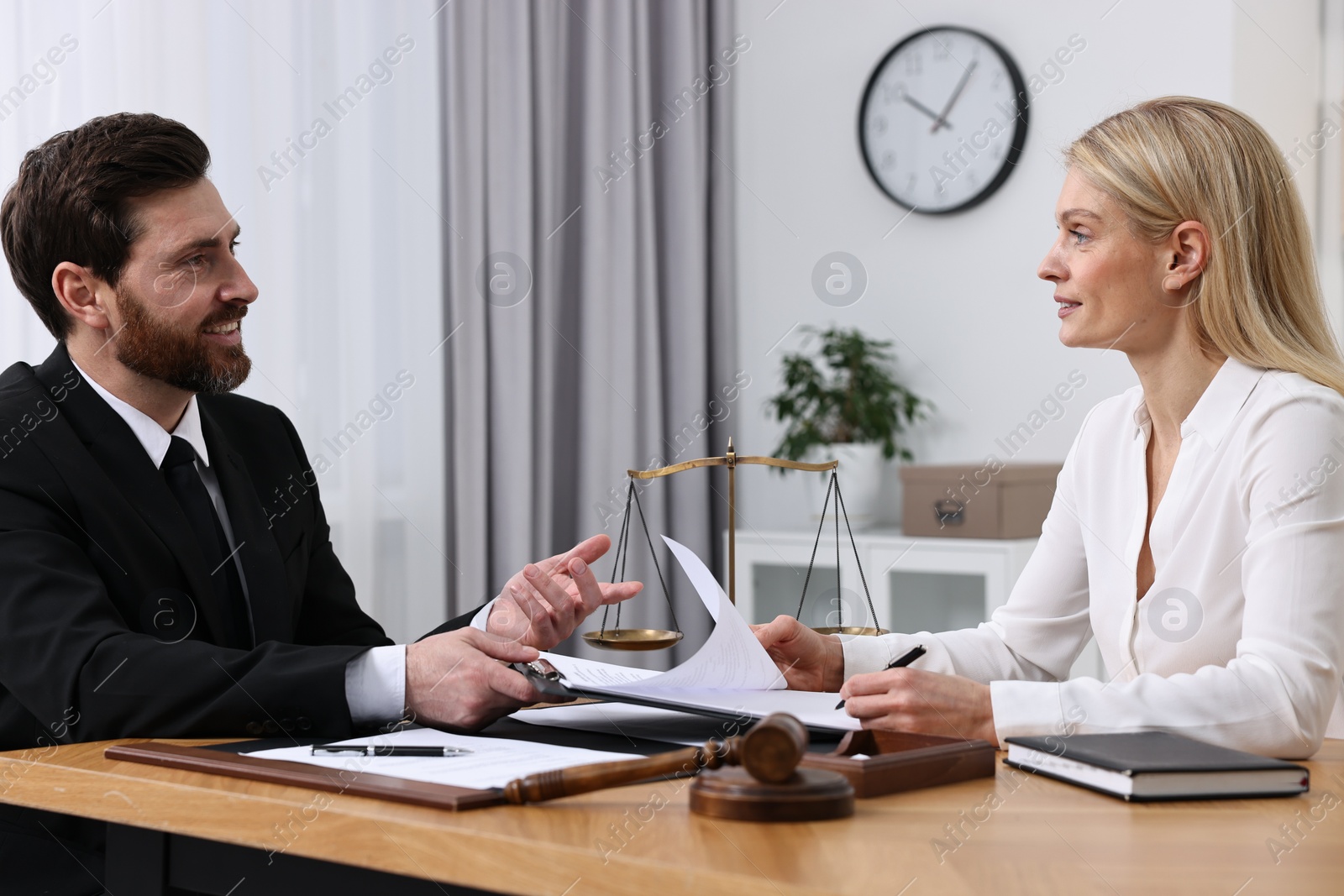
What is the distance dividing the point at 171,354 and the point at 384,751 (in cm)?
80

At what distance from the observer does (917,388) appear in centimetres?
370

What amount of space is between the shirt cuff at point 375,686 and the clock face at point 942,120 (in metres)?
2.64

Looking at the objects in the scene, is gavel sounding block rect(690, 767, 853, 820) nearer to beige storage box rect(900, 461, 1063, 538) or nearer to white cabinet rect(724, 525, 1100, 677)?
white cabinet rect(724, 525, 1100, 677)

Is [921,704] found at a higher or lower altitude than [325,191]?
lower

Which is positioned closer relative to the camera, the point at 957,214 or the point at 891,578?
the point at 891,578

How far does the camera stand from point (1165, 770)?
974 mm

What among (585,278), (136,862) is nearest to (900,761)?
(136,862)

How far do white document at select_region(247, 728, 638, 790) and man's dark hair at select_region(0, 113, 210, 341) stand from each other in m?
0.88

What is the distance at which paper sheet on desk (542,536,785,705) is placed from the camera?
1.22 meters

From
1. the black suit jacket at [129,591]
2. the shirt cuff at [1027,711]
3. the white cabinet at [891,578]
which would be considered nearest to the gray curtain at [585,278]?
the white cabinet at [891,578]

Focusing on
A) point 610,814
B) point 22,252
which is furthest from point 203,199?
point 610,814

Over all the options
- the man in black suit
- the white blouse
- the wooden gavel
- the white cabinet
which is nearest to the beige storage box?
the white cabinet

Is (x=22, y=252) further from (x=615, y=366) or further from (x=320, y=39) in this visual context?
(x=615, y=366)

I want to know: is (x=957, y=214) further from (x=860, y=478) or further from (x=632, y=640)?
(x=632, y=640)
